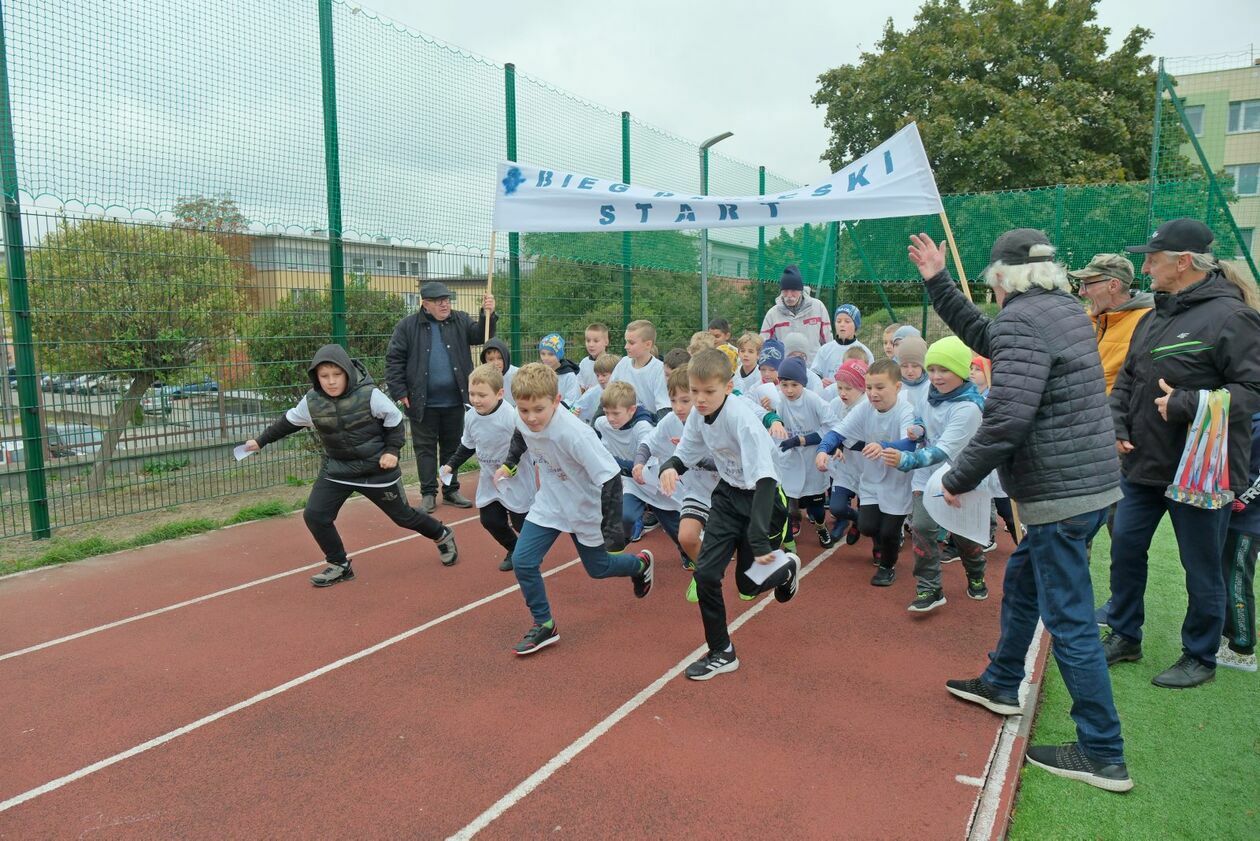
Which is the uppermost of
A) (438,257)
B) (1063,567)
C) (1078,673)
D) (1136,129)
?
(1136,129)

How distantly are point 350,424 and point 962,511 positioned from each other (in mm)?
3913

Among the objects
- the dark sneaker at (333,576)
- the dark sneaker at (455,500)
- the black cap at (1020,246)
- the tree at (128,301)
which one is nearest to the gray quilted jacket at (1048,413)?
the black cap at (1020,246)

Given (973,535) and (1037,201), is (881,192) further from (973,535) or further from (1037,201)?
(1037,201)

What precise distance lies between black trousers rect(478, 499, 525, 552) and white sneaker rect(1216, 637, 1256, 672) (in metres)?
4.09

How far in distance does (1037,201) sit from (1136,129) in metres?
12.8

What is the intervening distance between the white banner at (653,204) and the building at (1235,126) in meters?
7.62

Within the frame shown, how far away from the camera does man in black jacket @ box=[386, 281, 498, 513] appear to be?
25.0 feet

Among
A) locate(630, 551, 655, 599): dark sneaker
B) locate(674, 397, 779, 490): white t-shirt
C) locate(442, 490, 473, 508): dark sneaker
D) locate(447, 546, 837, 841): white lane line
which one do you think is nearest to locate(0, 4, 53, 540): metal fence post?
locate(442, 490, 473, 508): dark sneaker

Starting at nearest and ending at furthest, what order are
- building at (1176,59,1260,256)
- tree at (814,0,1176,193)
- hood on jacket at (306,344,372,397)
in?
hood on jacket at (306,344,372,397), building at (1176,59,1260,256), tree at (814,0,1176,193)

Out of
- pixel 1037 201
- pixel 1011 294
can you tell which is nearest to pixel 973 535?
pixel 1011 294

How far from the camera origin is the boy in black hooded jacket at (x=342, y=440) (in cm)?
539

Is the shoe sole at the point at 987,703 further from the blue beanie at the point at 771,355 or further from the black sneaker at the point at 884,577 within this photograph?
the blue beanie at the point at 771,355

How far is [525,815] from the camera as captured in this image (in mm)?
2963

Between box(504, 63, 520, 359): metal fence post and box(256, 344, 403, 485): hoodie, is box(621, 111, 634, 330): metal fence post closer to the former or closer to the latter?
box(504, 63, 520, 359): metal fence post
